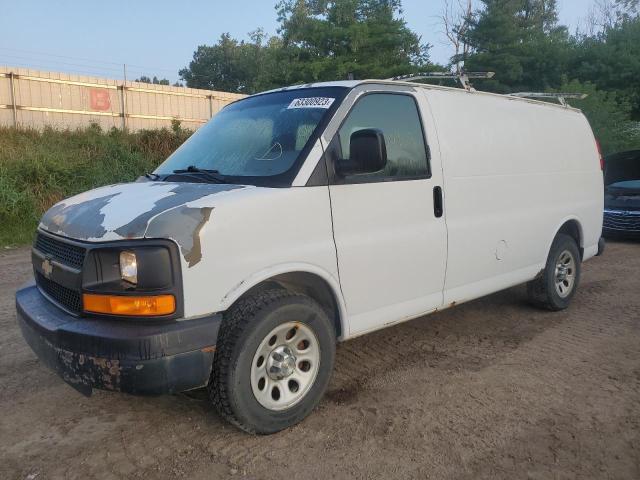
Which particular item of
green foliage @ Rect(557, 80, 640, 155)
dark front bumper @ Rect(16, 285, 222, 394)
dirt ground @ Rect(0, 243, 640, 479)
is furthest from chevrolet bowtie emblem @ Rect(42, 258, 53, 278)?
green foliage @ Rect(557, 80, 640, 155)

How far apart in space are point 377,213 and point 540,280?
2.62m

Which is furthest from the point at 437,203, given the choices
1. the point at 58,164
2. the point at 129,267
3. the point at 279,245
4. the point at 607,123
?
the point at 607,123

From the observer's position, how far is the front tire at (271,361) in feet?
9.68

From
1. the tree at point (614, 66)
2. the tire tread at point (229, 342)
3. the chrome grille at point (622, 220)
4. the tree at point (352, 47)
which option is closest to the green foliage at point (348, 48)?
the tree at point (352, 47)

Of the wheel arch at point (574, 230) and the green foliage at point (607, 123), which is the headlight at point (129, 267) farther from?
→ the green foliage at point (607, 123)

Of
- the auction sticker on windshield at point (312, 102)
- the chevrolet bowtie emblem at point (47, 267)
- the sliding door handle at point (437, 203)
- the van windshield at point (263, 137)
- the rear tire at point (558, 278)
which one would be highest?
the auction sticker on windshield at point (312, 102)

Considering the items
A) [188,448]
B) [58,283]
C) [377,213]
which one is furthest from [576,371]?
[58,283]

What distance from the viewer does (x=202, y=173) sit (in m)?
3.61

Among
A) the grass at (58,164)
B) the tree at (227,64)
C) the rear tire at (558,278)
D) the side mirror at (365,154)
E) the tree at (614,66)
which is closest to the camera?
the side mirror at (365,154)

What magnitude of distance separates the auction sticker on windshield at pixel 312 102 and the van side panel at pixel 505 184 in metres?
0.94

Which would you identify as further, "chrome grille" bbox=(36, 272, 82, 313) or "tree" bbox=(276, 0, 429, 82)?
"tree" bbox=(276, 0, 429, 82)

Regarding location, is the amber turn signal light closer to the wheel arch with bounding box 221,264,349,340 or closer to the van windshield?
the wheel arch with bounding box 221,264,349,340

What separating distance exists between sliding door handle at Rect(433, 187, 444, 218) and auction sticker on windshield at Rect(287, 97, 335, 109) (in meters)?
1.02

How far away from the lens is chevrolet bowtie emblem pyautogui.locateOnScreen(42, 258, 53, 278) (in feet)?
10.6
